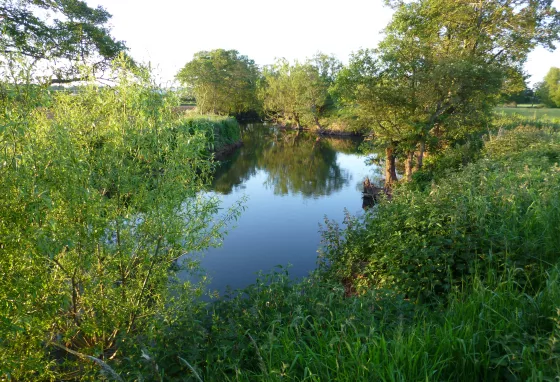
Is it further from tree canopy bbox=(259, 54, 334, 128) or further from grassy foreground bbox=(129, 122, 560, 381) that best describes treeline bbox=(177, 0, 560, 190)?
tree canopy bbox=(259, 54, 334, 128)

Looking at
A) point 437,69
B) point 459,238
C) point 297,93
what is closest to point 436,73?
point 437,69

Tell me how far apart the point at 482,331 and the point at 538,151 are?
1135 cm

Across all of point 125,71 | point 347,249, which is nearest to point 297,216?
point 347,249

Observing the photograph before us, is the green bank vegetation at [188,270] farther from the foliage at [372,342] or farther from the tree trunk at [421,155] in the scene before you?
the tree trunk at [421,155]

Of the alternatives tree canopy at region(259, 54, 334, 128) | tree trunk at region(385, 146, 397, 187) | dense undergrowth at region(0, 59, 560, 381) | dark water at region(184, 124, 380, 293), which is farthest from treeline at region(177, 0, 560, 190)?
tree canopy at region(259, 54, 334, 128)

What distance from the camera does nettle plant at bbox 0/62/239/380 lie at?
3.30 m

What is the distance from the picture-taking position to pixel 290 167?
27922 millimetres

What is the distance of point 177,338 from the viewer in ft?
12.1

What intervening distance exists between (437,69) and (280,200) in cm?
1003

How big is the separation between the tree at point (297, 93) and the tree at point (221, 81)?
524 centimetres

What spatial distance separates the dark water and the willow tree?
4.51 m

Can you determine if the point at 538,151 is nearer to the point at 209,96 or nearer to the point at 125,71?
the point at 125,71

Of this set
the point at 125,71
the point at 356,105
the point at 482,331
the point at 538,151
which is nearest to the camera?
the point at 482,331

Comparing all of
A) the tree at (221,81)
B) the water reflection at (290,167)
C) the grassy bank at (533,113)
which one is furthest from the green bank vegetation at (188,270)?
the tree at (221,81)
